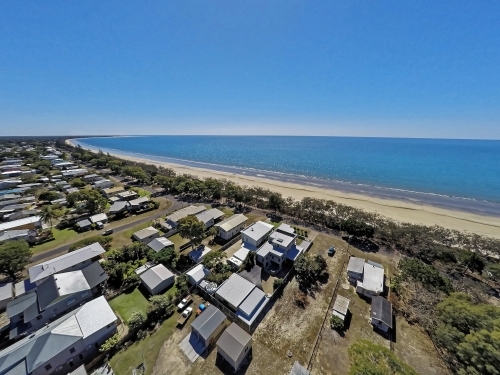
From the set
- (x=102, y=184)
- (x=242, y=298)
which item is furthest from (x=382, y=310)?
(x=102, y=184)

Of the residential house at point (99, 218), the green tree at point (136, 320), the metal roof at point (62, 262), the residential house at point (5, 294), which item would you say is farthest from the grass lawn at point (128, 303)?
the residential house at point (99, 218)

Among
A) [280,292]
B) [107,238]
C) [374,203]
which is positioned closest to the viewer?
[280,292]

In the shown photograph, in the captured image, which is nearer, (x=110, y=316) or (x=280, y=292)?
(x=110, y=316)

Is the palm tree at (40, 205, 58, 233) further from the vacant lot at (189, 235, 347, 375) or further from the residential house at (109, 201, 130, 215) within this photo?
the vacant lot at (189, 235, 347, 375)

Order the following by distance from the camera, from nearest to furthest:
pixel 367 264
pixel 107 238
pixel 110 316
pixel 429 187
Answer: pixel 110 316 → pixel 367 264 → pixel 107 238 → pixel 429 187

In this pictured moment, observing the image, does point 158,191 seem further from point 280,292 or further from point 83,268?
point 280,292

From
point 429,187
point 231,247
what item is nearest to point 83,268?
point 231,247

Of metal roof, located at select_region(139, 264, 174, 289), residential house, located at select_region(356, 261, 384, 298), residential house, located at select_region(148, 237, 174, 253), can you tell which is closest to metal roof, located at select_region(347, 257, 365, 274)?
residential house, located at select_region(356, 261, 384, 298)
